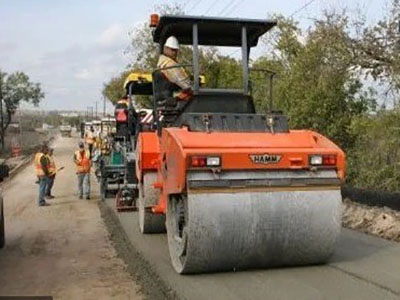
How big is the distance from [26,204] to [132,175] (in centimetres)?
656

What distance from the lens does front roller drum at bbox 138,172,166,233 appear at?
973 cm

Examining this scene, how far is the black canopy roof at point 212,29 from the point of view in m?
8.29

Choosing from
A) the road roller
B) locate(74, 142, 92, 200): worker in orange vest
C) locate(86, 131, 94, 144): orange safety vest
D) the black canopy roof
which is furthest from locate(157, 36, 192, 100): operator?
locate(86, 131, 94, 144): orange safety vest

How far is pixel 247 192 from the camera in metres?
6.91

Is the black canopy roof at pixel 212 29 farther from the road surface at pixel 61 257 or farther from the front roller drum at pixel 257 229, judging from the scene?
the road surface at pixel 61 257

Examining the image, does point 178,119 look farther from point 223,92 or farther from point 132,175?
point 132,175

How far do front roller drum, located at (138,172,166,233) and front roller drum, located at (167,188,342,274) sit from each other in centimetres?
246

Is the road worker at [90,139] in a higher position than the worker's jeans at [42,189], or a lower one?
higher

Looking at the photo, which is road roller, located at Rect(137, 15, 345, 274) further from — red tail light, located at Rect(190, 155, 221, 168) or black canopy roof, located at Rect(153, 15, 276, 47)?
black canopy roof, located at Rect(153, 15, 276, 47)

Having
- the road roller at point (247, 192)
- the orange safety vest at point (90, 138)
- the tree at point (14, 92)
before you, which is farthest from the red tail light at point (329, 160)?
the tree at point (14, 92)

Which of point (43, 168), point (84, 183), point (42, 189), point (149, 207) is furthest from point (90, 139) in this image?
point (149, 207)

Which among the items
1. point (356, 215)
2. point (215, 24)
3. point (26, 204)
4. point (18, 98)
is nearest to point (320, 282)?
point (215, 24)

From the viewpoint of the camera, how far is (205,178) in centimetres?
681

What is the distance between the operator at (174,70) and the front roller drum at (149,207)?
62.2 inches
